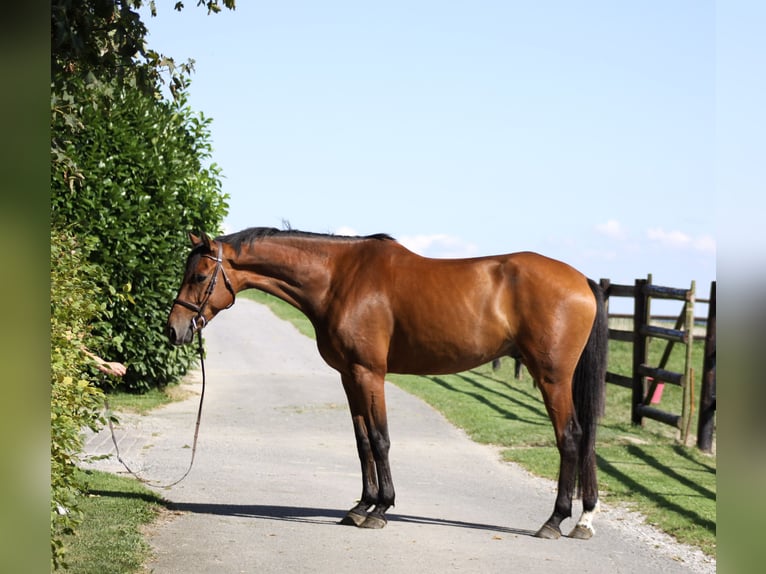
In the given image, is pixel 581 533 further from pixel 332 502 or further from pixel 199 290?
pixel 199 290

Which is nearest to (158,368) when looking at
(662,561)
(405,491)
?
(405,491)

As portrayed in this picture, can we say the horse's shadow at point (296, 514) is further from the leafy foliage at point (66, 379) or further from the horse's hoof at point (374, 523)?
the leafy foliage at point (66, 379)

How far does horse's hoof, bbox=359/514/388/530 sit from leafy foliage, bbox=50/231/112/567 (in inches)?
92.7

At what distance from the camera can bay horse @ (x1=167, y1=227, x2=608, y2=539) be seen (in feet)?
22.2

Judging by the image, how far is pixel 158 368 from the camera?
554 inches

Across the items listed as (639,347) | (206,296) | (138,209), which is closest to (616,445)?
(639,347)

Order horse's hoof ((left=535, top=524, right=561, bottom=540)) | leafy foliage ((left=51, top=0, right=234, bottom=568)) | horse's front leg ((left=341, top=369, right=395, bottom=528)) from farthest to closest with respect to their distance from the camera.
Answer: leafy foliage ((left=51, top=0, right=234, bottom=568)), horse's front leg ((left=341, top=369, right=395, bottom=528)), horse's hoof ((left=535, top=524, right=561, bottom=540))

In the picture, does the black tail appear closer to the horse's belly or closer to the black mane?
the horse's belly

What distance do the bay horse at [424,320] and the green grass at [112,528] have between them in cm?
149

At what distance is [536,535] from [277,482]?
9.98 feet

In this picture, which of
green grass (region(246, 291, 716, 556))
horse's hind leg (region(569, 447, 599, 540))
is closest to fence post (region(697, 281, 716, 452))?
green grass (region(246, 291, 716, 556))

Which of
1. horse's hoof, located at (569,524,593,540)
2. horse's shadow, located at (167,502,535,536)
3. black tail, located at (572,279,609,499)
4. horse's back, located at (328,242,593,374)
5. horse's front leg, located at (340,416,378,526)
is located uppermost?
horse's back, located at (328,242,593,374)

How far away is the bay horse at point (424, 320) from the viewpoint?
22.2 ft

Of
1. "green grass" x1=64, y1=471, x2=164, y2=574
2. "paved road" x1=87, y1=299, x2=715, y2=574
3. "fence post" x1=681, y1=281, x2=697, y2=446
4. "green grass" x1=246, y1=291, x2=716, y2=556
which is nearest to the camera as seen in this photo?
"green grass" x1=64, y1=471, x2=164, y2=574
